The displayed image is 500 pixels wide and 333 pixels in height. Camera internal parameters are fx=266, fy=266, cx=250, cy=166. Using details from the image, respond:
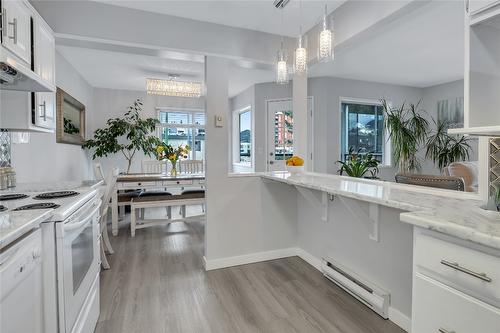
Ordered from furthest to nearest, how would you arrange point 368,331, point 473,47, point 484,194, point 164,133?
point 164,133
point 368,331
point 484,194
point 473,47

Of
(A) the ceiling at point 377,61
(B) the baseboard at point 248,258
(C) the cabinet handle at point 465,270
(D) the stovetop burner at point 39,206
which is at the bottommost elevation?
(B) the baseboard at point 248,258

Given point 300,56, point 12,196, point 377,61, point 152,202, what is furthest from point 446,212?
point 377,61

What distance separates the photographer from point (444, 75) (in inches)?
192

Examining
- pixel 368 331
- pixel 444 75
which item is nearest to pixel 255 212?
pixel 368 331

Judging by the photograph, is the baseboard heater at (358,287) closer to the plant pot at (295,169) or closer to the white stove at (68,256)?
the plant pot at (295,169)

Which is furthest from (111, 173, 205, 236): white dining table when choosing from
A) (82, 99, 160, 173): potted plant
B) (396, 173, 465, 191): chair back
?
(396, 173, 465, 191): chair back

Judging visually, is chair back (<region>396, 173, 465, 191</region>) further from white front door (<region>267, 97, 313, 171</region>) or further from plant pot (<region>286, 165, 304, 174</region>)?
white front door (<region>267, 97, 313, 171</region>)

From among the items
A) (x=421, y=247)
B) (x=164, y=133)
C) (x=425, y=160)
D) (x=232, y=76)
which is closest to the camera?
(x=421, y=247)

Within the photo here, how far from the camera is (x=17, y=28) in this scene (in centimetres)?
155

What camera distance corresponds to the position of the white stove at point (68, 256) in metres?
1.18

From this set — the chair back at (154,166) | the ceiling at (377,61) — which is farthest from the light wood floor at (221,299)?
the chair back at (154,166)

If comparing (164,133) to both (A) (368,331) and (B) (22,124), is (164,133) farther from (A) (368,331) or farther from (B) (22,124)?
(A) (368,331)

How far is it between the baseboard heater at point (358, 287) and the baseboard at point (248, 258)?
1.79ft

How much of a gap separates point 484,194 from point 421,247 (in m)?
0.65
